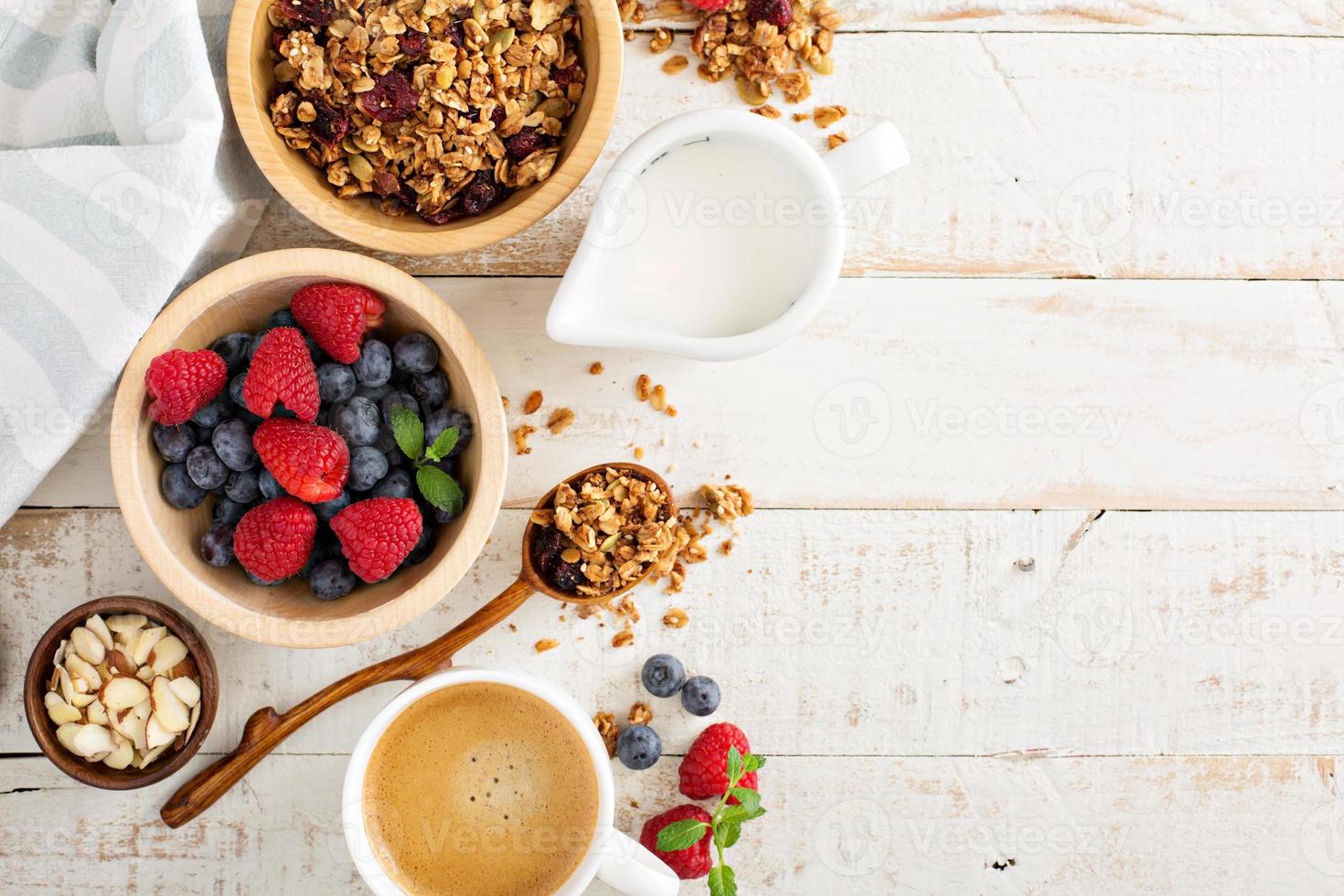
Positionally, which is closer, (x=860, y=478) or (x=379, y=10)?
(x=379, y=10)

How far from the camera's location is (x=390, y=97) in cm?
97

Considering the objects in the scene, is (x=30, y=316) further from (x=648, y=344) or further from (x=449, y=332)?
(x=648, y=344)

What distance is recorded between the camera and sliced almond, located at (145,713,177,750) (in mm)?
1054

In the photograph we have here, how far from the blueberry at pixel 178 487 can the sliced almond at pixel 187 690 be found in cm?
22

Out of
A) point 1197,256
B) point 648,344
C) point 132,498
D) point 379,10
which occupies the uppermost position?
point 379,10

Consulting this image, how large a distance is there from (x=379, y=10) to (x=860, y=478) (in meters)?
0.72

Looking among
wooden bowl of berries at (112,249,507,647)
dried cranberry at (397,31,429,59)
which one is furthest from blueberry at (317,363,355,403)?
dried cranberry at (397,31,429,59)

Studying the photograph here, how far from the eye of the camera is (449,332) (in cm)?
97

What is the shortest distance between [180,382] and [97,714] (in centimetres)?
41

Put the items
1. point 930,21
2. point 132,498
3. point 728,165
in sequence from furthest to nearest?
point 930,21, point 728,165, point 132,498

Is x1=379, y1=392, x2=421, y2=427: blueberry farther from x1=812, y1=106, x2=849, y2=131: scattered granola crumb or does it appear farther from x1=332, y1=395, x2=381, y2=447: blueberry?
x1=812, y1=106, x2=849, y2=131: scattered granola crumb

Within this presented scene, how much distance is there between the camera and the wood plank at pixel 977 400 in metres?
1.17

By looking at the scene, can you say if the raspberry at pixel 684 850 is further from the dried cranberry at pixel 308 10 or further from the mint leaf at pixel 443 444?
the dried cranberry at pixel 308 10

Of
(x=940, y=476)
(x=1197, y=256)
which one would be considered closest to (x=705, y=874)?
(x=940, y=476)
